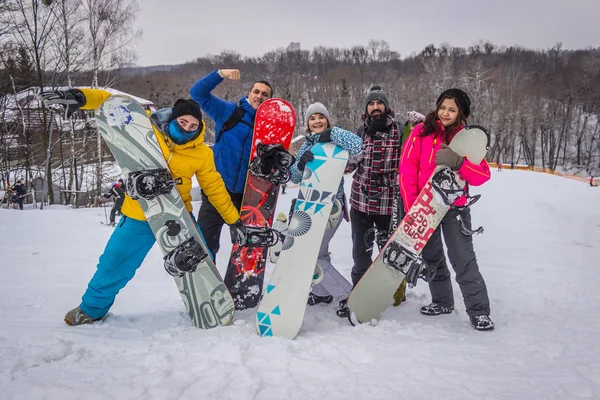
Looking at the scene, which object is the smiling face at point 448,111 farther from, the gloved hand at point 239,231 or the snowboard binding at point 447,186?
the gloved hand at point 239,231

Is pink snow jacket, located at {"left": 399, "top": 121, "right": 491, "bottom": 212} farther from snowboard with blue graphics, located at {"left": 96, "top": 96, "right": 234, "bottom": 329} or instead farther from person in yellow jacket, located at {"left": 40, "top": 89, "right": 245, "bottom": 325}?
snowboard with blue graphics, located at {"left": 96, "top": 96, "right": 234, "bottom": 329}

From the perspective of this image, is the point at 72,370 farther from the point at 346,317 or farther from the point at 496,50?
the point at 496,50

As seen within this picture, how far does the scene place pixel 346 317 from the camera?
273cm

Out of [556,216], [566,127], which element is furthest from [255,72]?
[556,216]

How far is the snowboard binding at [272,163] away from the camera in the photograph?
8.60 ft

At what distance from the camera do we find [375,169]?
2895 millimetres

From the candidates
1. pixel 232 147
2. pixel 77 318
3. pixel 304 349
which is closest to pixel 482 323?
pixel 304 349

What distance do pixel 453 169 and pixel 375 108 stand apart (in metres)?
0.82

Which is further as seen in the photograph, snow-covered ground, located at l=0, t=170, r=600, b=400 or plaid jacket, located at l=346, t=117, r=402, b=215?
plaid jacket, located at l=346, t=117, r=402, b=215

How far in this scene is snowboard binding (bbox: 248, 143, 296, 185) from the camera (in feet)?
8.60

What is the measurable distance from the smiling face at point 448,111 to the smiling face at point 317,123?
3.03 feet

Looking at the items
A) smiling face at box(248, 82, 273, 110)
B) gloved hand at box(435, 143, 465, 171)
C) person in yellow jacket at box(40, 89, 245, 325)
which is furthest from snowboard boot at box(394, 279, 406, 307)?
smiling face at box(248, 82, 273, 110)

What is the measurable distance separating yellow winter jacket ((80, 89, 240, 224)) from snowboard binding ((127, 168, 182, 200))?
12cm

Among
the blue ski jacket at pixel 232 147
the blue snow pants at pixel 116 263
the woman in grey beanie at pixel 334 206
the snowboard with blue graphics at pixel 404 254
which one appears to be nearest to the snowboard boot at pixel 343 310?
the woman in grey beanie at pixel 334 206
